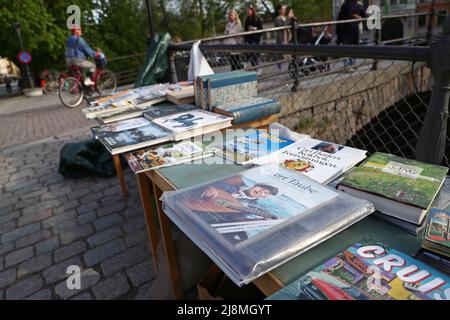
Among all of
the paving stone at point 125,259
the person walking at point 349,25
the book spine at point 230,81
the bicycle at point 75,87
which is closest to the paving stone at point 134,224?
the paving stone at point 125,259

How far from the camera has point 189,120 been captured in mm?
1741

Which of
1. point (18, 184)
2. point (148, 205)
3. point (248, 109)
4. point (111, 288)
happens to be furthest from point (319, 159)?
point (18, 184)

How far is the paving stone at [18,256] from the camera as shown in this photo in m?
2.16

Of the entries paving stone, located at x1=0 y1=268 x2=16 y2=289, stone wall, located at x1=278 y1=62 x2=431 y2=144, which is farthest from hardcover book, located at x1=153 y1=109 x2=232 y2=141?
stone wall, located at x1=278 y1=62 x2=431 y2=144

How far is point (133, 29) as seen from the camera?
18641 mm

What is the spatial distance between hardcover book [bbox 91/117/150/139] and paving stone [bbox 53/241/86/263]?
0.99 meters

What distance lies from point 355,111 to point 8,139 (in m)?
6.13

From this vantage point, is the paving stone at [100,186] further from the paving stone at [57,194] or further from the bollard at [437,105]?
the bollard at [437,105]

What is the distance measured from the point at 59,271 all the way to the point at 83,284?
252 millimetres

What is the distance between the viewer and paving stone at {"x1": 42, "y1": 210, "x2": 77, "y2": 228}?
260 centimetres

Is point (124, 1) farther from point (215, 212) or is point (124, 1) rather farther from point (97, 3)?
point (215, 212)

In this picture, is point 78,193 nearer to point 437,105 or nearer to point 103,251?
point 103,251

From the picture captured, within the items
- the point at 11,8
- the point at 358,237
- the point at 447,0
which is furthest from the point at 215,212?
the point at 447,0

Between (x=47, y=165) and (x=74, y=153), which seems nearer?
(x=74, y=153)
